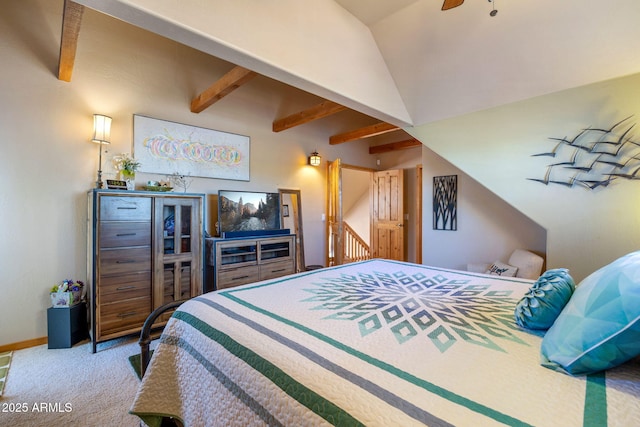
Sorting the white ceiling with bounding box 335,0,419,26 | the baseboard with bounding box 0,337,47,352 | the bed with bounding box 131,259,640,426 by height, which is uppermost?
the white ceiling with bounding box 335,0,419,26

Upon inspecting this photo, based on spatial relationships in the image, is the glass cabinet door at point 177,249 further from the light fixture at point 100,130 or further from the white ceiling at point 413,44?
the white ceiling at point 413,44

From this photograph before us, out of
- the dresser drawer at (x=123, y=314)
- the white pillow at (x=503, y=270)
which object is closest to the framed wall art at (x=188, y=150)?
the dresser drawer at (x=123, y=314)

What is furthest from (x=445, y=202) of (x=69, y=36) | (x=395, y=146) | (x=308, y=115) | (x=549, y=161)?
(x=69, y=36)

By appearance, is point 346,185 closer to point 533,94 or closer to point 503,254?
point 503,254

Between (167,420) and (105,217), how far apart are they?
1.83 m

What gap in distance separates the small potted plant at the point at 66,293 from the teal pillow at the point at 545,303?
3.42 metres

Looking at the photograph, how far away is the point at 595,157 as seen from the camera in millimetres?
2260

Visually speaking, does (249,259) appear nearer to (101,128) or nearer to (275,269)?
(275,269)

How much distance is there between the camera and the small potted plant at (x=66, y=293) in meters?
2.51

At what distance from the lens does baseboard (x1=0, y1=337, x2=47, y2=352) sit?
2.44 meters

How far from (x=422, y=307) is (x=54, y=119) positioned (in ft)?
11.5

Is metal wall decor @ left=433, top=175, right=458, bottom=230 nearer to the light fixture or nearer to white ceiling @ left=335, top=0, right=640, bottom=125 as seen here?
white ceiling @ left=335, top=0, right=640, bottom=125

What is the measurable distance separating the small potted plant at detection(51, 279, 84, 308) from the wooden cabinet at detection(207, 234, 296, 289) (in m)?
1.22

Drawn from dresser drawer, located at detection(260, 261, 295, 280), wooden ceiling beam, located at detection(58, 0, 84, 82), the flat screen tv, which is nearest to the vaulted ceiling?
wooden ceiling beam, located at detection(58, 0, 84, 82)
